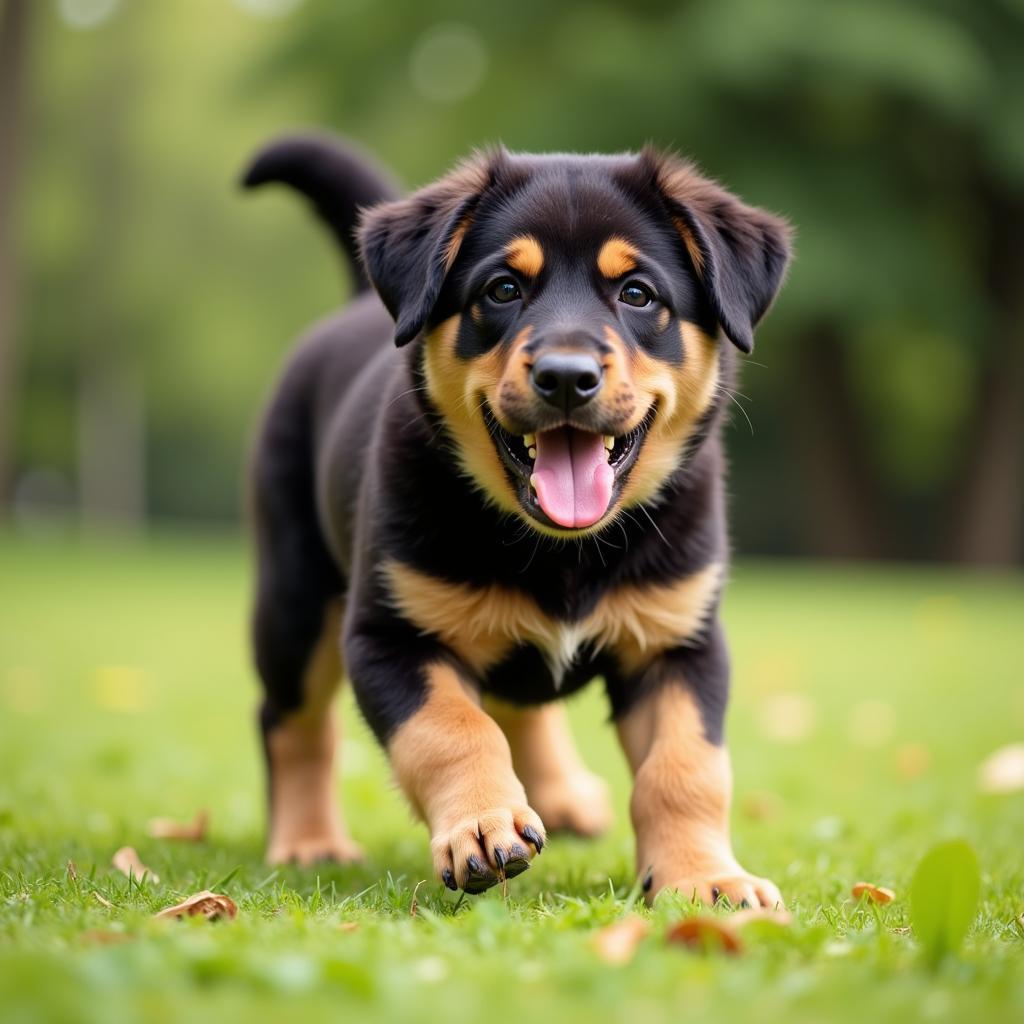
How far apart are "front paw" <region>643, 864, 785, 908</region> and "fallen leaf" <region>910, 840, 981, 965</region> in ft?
1.50

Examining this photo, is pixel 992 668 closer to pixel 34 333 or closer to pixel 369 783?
pixel 369 783

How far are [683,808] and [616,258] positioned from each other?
1.18 m

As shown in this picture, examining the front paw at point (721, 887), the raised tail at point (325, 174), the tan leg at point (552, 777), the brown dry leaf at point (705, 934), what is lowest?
the tan leg at point (552, 777)

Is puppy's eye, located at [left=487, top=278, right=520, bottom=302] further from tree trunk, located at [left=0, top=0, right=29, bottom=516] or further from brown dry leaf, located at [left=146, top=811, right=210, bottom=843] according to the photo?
tree trunk, located at [left=0, top=0, right=29, bottom=516]

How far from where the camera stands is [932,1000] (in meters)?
1.92

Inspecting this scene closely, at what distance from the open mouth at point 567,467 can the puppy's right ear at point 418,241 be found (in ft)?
0.95

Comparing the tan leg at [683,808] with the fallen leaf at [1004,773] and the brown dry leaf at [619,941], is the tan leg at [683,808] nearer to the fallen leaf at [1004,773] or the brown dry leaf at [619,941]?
the brown dry leaf at [619,941]

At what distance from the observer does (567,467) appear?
3.01 meters

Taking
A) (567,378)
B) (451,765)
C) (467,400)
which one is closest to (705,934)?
(451,765)

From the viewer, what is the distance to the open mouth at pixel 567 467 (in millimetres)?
2930

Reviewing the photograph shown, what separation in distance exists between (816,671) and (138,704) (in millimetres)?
3510

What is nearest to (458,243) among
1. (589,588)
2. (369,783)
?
(589,588)

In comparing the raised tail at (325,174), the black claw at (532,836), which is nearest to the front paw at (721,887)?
the black claw at (532,836)

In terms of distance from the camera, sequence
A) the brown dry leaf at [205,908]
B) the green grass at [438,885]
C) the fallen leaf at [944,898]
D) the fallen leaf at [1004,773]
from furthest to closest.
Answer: the fallen leaf at [1004,773], the brown dry leaf at [205,908], the fallen leaf at [944,898], the green grass at [438,885]
